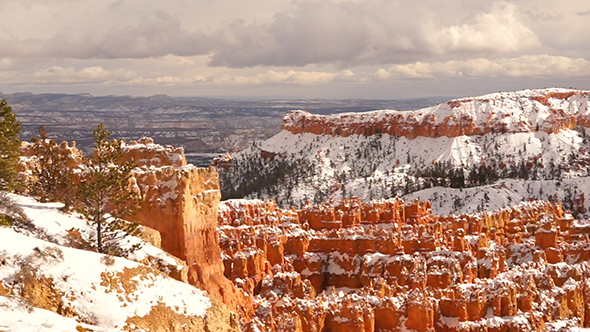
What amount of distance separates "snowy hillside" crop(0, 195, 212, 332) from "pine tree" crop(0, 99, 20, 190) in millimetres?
4066

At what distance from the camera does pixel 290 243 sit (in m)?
64.2

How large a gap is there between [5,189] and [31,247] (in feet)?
24.3

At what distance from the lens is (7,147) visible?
2939 cm

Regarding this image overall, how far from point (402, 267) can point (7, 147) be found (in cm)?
4007

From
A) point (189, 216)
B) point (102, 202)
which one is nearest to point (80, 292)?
point (102, 202)

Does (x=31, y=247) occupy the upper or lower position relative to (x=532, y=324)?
upper

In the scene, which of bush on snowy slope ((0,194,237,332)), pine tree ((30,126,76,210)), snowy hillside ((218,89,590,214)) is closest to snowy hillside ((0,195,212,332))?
bush on snowy slope ((0,194,237,332))

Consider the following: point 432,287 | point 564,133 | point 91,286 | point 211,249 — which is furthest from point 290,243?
point 564,133

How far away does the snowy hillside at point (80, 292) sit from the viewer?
18812 millimetres

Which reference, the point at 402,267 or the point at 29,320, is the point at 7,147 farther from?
the point at 402,267

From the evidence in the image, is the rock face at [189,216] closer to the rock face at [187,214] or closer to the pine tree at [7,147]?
the rock face at [187,214]

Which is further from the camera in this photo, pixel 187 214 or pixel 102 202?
pixel 187 214

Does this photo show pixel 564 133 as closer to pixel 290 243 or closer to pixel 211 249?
pixel 290 243

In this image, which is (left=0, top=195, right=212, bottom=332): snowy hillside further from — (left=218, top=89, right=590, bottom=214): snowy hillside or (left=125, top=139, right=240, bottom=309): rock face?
(left=218, top=89, right=590, bottom=214): snowy hillside
